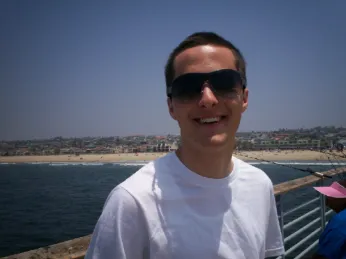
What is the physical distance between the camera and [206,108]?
1269 mm

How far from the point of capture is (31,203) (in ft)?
120

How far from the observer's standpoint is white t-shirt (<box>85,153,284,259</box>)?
1.06 metres

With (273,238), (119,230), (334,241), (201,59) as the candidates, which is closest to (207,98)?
(201,59)

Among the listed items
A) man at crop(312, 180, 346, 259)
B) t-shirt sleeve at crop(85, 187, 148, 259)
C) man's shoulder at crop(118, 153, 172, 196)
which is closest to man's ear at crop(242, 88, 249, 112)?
man's shoulder at crop(118, 153, 172, 196)

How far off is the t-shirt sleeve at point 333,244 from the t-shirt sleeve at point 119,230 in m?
1.46

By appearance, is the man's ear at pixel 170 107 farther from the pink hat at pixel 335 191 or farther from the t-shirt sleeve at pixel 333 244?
the pink hat at pixel 335 191

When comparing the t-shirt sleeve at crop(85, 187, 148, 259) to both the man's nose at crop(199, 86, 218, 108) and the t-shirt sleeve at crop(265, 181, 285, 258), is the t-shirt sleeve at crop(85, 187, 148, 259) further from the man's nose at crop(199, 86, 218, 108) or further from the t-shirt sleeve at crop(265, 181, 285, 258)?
the t-shirt sleeve at crop(265, 181, 285, 258)

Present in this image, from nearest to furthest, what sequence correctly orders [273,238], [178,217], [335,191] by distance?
[178,217], [273,238], [335,191]

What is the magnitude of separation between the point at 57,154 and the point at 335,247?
5951 inches

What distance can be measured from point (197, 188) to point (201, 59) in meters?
0.55

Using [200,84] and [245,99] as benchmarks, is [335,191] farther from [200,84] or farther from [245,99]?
[200,84]

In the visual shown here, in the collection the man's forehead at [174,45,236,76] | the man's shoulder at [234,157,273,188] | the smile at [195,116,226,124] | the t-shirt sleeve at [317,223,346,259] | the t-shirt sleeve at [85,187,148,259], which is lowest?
the t-shirt sleeve at [317,223,346,259]

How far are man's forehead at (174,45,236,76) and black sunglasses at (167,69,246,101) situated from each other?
0.09 ft

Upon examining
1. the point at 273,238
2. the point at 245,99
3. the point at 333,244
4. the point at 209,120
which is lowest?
the point at 333,244
